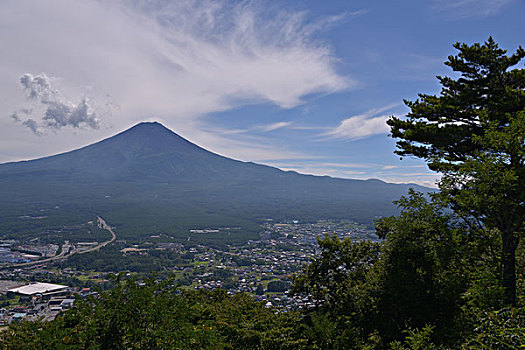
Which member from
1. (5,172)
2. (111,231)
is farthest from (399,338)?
(5,172)

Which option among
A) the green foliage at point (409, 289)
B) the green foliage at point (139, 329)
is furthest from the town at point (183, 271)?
the green foliage at point (139, 329)

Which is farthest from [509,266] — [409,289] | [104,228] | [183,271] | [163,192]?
[163,192]

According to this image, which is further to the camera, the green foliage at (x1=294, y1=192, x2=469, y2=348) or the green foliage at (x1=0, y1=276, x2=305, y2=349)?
the green foliage at (x1=294, y1=192, x2=469, y2=348)

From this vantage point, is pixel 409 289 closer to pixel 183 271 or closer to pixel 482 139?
pixel 482 139

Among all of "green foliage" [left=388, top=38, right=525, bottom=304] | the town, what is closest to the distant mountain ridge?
the town

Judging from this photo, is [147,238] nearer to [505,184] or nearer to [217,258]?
[217,258]

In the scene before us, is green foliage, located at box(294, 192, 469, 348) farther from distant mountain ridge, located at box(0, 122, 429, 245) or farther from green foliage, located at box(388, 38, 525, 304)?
distant mountain ridge, located at box(0, 122, 429, 245)

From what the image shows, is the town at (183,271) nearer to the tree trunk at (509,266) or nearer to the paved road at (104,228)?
the paved road at (104,228)
